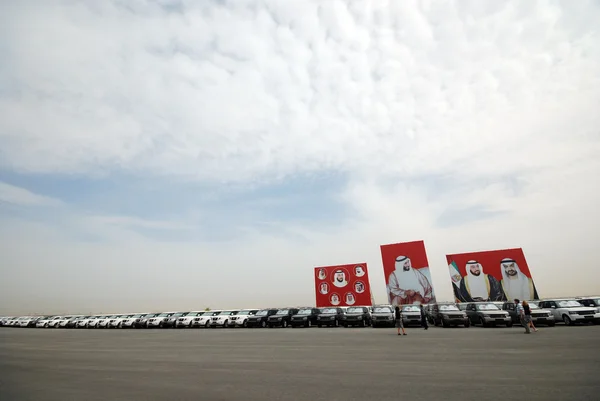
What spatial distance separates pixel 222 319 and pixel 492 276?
24.7 meters

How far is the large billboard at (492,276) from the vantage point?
31.2 metres

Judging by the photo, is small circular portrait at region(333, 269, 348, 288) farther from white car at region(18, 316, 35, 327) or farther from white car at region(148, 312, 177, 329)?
white car at region(18, 316, 35, 327)

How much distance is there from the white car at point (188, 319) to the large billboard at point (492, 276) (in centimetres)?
2476

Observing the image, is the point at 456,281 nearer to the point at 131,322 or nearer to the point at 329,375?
the point at 329,375

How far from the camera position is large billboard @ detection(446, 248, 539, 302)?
102 feet

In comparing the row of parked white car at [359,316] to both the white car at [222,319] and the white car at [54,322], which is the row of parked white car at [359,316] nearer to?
the white car at [222,319]

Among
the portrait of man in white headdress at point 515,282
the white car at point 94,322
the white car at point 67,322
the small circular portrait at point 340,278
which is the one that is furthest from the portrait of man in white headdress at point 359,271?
the white car at point 67,322

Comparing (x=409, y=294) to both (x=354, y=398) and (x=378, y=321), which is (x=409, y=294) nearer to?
(x=378, y=321)

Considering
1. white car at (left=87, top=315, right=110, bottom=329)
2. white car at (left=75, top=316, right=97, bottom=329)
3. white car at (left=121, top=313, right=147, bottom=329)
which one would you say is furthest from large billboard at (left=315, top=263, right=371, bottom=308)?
white car at (left=75, top=316, right=97, bottom=329)

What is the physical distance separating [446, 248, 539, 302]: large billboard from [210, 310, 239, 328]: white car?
20844 millimetres

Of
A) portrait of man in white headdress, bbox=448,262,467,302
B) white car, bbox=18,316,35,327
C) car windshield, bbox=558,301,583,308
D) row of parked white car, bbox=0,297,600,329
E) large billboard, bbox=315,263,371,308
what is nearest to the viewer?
row of parked white car, bbox=0,297,600,329

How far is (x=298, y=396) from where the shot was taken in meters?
5.83

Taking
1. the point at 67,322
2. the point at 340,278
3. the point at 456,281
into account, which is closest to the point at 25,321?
the point at 67,322

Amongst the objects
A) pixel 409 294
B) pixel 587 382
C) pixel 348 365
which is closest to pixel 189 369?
pixel 348 365
